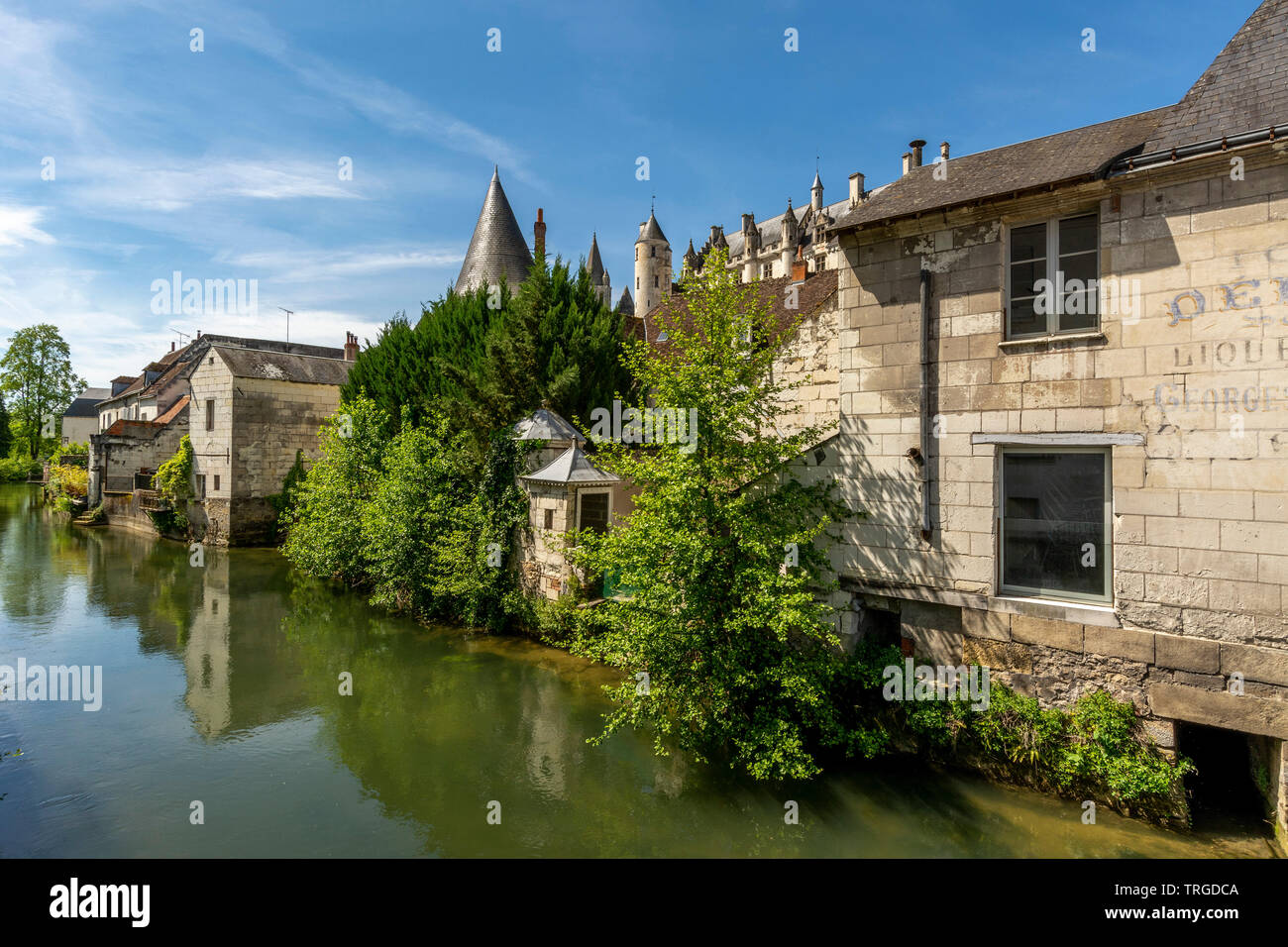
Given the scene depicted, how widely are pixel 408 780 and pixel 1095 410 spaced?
27.7 feet

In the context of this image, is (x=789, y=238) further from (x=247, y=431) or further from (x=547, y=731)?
(x=547, y=731)

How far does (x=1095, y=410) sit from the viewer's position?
6629 mm

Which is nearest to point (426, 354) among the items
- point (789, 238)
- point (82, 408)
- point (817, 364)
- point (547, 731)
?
point (817, 364)

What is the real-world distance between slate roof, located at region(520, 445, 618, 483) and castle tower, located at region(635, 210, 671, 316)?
5232cm

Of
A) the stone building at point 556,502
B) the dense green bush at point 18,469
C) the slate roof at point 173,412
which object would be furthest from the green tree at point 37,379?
the stone building at point 556,502

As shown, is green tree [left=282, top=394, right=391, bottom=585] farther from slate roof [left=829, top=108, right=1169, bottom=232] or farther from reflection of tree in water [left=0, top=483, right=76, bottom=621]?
slate roof [left=829, top=108, right=1169, bottom=232]

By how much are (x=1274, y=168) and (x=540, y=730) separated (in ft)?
32.5

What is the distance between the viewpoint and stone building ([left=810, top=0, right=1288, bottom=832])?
5.88 meters

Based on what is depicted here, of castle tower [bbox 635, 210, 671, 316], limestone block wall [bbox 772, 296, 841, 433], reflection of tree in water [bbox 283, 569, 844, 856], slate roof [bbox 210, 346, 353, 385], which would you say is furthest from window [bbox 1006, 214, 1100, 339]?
castle tower [bbox 635, 210, 671, 316]

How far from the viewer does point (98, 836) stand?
20.1 feet

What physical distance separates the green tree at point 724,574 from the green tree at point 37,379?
196 ft
